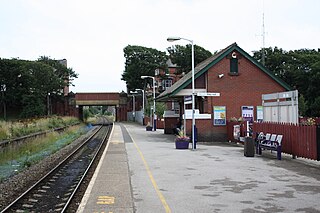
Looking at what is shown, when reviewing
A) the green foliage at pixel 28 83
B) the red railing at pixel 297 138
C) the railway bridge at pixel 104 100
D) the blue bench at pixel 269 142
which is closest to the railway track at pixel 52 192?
the blue bench at pixel 269 142

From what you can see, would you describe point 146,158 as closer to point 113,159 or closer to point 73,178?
point 113,159

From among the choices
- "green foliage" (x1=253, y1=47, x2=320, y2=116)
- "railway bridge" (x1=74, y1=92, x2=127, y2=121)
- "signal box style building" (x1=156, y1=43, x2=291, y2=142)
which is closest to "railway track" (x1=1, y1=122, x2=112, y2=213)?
"signal box style building" (x1=156, y1=43, x2=291, y2=142)

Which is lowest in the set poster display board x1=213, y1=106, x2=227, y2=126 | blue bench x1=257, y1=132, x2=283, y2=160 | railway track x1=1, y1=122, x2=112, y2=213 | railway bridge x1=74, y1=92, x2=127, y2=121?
railway track x1=1, y1=122, x2=112, y2=213

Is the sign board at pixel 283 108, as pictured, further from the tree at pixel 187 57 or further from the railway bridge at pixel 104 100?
the railway bridge at pixel 104 100

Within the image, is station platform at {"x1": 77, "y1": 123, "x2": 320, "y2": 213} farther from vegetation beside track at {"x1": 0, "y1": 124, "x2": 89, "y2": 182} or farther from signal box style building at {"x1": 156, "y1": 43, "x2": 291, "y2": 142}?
signal box style building at {"x1": 156, "y1": 43, "x2": 291, "y2": 142}

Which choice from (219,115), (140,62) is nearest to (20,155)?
(219,115)

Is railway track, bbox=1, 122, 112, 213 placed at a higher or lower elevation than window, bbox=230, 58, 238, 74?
lower

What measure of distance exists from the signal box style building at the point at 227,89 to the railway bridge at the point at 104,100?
57973 millimetres

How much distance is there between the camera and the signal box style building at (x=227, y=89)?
2588cm

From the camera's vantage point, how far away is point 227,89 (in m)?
26.4

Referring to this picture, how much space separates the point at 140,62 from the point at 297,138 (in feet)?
185

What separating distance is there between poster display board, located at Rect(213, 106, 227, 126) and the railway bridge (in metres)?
58.7

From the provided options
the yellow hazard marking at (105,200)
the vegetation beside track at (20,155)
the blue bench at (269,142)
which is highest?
the blue bench at (269,142)

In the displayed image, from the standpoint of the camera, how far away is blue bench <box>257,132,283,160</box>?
15.8 meters
